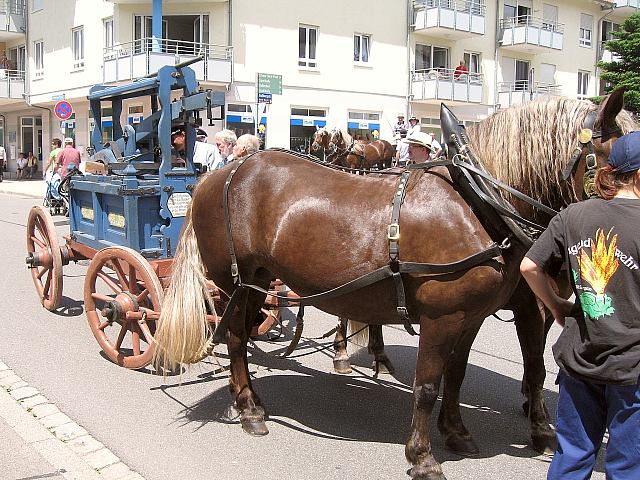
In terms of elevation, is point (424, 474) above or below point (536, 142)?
below

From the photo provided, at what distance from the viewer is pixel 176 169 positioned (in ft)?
19.6

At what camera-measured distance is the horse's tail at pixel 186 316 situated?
4.47 m

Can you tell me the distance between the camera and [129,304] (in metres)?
5.33

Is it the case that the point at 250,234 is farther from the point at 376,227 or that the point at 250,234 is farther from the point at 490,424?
the point at 490,424

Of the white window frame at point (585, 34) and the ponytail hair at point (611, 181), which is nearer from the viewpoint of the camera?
the ponytail hair at point (611, 181)

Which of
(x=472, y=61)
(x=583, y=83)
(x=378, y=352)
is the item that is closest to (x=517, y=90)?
(x=472, y=61)

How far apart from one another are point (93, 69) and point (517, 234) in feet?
87.7

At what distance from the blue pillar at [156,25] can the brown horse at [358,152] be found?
1516 centimetres

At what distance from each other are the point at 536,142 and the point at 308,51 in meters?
24.2

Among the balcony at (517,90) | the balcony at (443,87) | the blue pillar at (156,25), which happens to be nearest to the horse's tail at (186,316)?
the blue pillar at (156,25)

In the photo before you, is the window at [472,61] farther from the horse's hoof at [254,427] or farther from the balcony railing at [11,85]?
the horse's hoof at [254,427]

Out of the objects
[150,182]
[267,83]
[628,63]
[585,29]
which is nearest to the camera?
[150,182]

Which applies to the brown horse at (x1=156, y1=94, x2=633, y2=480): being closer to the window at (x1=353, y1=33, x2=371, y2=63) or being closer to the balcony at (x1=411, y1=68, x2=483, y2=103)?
the window at (x1=353, y1=33, x2=371, y2=63)

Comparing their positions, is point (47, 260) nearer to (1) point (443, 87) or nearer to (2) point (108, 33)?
(2) point (108, 33)
